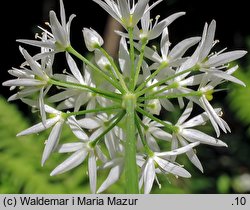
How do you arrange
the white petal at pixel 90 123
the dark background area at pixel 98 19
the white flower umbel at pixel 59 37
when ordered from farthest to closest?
the dark background area at pixel 98 19
the white petal at pixel 90 123
the white flower umbel at pixel 59 37

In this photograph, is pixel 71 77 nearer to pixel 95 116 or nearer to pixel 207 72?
pixel 95 116

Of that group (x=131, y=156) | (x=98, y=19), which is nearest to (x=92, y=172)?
(x=131, y=156)

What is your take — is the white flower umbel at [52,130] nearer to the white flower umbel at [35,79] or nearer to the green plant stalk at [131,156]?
the white flower umbel at [35,79]

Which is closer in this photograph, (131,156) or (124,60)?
(131,156)

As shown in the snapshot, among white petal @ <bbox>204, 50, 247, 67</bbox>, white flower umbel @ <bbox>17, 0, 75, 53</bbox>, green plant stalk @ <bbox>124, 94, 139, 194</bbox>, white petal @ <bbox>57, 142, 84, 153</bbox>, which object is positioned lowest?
green plant stalk @ <bbox>124, 94, 139, 194</bbox>

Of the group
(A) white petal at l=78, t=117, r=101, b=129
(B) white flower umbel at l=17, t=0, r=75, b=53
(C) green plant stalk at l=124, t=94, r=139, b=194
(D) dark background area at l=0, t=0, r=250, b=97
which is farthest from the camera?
(D) dark background area at l=0, t=0, r=250, b=97

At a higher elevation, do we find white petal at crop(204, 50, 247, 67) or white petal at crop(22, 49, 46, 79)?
white petal at crop(204, 50, 247, 67)

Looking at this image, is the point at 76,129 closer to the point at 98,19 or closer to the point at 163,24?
the point at 163,24

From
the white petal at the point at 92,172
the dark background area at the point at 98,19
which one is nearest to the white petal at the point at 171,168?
the white petal at the point at 92,172

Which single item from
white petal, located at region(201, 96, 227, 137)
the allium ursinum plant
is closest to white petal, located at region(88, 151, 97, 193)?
the allium ursinum plant

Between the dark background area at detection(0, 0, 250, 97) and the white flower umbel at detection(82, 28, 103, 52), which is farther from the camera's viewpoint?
the dark background area at detection(0, 0, 250, 97)

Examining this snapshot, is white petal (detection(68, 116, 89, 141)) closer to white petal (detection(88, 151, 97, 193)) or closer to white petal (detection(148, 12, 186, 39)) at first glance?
white petal (detection(88, 151, 97, 193))
